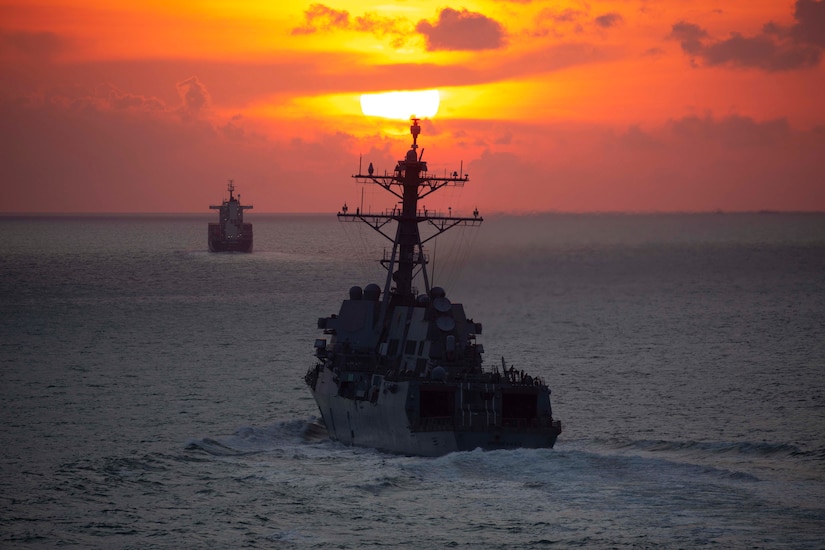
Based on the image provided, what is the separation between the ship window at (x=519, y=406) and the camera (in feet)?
134

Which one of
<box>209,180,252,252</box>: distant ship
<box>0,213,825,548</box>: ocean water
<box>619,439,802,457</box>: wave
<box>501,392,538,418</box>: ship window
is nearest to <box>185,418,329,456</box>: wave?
<box>0,213,825,548</box>: ocean water

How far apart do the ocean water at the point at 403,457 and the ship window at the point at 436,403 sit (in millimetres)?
2226

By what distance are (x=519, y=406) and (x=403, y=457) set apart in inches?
179

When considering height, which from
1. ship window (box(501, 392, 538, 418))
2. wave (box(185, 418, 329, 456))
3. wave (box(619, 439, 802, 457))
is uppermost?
ship window (box(501, 392, 538, 418))

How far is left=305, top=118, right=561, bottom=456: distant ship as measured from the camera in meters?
39.3

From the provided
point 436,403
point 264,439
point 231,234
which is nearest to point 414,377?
point 436,403

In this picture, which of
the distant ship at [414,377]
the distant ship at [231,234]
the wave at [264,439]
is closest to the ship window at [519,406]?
the distant ship at [414,377]

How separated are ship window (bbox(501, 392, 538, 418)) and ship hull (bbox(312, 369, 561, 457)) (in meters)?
1.01

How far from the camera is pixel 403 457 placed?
131 feet

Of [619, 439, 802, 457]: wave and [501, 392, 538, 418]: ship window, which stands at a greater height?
[501, 392, 538, 418]: ship window

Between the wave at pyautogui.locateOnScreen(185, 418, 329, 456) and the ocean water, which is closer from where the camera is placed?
the ocean water

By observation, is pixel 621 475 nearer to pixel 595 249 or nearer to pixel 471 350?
pixel 471 350

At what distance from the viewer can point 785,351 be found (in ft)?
224

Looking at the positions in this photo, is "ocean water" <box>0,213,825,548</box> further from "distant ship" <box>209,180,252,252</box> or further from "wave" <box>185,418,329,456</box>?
"distant ship" <box>209,180,252,252</box>
